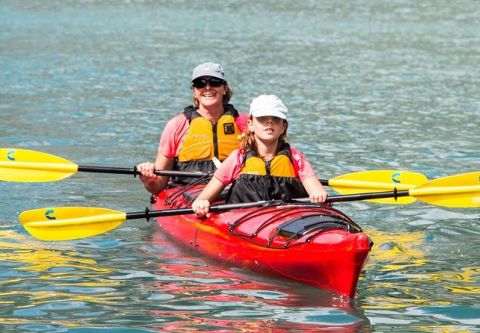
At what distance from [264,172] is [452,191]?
162 cm

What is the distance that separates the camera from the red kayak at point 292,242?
7695 mm

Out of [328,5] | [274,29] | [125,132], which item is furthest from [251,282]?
[328,5]

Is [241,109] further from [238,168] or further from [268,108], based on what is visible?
[268,108]

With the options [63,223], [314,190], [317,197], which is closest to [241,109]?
[63,223]

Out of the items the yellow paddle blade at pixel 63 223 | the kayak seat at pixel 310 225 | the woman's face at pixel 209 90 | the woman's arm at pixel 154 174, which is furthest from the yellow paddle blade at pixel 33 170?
the kayak seat at pixel 310 225

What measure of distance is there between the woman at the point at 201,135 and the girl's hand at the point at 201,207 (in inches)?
53.0

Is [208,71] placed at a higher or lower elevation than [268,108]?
higher

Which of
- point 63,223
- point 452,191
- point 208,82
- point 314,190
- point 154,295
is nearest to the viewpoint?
point 154,295

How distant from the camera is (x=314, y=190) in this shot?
8.74 meters

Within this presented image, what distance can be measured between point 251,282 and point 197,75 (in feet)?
8.18

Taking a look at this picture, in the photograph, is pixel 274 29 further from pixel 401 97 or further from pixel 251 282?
pixel 251 282

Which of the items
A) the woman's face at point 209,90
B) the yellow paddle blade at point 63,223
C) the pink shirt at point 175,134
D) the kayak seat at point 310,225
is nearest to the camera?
the kayak seat at point 310,225

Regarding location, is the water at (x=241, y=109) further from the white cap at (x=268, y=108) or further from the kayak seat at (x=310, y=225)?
the white cap at (x=268, y=108)

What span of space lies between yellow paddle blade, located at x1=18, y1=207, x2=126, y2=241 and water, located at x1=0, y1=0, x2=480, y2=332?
19 cm
